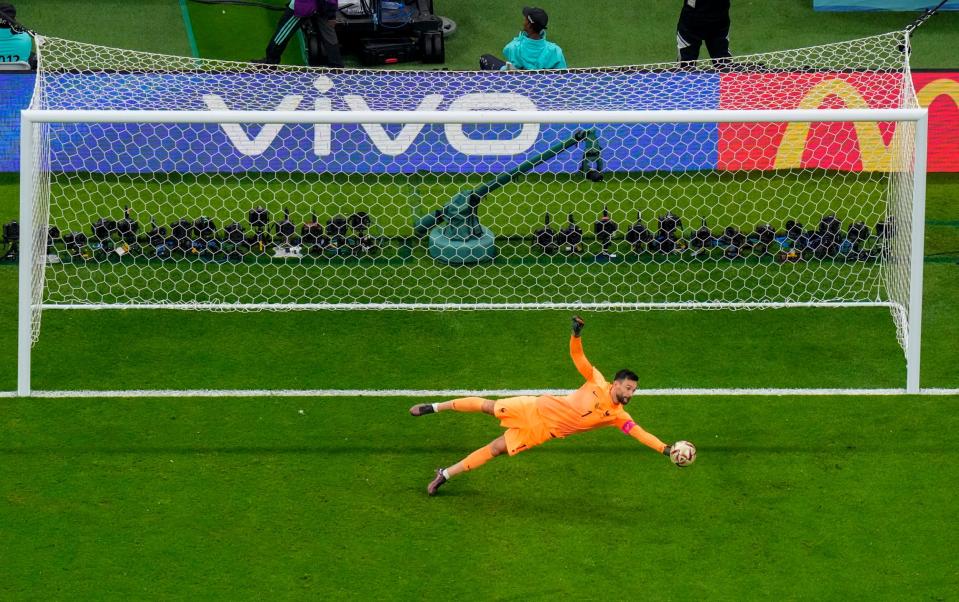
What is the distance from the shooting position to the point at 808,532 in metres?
11.1

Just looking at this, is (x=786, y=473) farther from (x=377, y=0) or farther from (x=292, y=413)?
(x=377, y=0)

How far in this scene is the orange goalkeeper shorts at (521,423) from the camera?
11.2m

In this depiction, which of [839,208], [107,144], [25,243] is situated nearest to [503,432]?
[25,243]

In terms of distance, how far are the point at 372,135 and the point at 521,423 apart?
6.30 metres

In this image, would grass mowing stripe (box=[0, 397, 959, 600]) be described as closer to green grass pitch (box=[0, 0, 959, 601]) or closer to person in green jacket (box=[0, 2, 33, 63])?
green grass pitch (box=[0, 0, 959, 601])

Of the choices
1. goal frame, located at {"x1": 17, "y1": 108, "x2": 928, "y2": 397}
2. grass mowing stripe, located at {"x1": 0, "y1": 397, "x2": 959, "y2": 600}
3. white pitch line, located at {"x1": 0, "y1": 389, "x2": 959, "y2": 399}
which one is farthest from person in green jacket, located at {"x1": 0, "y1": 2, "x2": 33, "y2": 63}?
grass mowing stripe, located at {"x1": 0, "y1": 397, "x2": 959, "y2": 600}

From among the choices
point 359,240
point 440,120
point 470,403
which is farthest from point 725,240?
point 470,403

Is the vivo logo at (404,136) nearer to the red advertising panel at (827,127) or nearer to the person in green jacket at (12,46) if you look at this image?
the red advertising panel at (827,127)

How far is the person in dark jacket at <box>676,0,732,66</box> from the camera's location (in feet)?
58.0

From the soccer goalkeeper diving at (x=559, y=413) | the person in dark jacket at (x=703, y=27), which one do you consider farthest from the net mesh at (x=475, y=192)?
the soccer goalkeeper diving at (x=559, y=413)

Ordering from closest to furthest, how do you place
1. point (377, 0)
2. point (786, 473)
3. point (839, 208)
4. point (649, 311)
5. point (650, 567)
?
point (650, 567) → point (786, 473) → point (649, 311) → point (839, 208) → point (377, 0)

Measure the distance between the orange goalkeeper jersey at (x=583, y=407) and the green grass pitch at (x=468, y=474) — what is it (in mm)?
734

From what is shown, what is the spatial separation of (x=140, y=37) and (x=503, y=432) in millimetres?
10161

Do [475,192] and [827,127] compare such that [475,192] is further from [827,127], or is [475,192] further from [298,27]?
[827,127]
